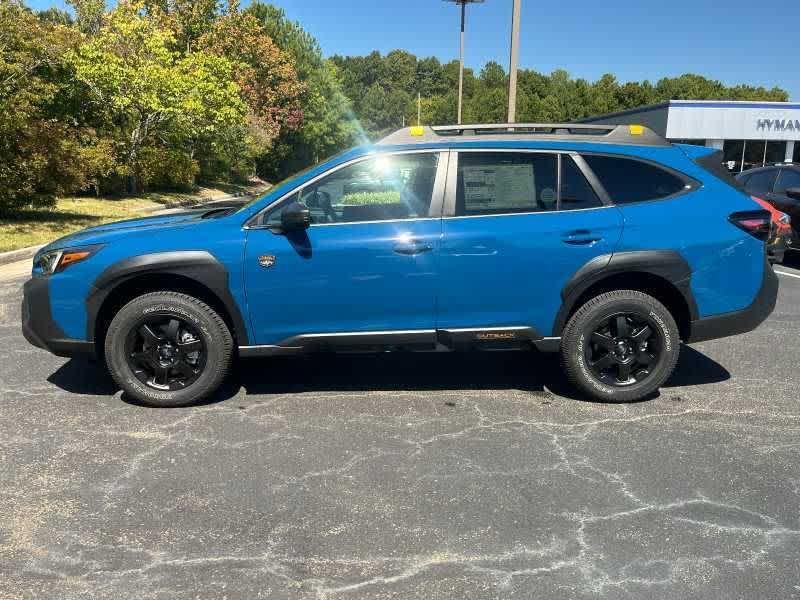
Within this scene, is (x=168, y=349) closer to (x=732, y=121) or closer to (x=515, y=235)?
(x=515, y=235)

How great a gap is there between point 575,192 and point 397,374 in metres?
1.95

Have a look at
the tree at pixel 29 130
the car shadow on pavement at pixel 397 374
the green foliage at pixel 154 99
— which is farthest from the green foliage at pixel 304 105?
the car shadow on pavement at pixel 397 374

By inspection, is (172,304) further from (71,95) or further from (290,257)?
(71,95)

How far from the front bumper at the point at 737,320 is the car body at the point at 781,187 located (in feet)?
20.0

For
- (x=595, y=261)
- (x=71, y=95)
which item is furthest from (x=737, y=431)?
(x=71, y=95)

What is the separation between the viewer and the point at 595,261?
430 cm

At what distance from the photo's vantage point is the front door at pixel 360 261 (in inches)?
166

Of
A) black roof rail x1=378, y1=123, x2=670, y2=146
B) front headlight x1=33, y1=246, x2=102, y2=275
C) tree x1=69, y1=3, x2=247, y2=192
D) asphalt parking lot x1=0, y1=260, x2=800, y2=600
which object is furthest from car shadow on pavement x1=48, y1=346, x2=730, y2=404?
tree x1=69, y1=3, x2=247, y2=192

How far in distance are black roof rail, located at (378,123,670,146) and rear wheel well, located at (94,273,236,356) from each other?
5.17 feet

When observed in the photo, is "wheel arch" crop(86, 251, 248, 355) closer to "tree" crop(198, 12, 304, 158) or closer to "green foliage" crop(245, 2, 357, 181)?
"tree" crop(198, 12, 304, 158)

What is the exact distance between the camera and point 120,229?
14.9 feet

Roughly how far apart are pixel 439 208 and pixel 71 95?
18947 mm

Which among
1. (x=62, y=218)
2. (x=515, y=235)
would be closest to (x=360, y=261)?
(x=515, y=235)

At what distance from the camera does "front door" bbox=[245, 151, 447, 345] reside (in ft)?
13.8
